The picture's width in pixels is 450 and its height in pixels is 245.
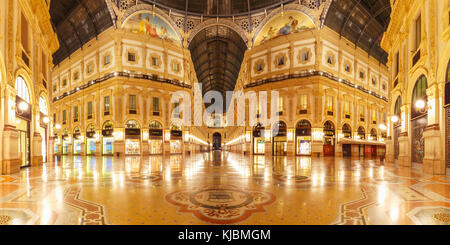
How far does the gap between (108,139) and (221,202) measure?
29.6 m

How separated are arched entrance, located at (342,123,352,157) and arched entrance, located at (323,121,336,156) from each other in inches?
91.6

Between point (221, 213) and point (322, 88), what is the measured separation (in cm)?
2872

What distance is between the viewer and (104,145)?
30.8 metres

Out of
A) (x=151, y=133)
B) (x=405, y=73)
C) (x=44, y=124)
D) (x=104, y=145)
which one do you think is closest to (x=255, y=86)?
(x=151, y=133)

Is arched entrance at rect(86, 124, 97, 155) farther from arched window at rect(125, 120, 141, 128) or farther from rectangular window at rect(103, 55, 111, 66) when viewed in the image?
rectangular window at rect(103, 55, 111, 66)

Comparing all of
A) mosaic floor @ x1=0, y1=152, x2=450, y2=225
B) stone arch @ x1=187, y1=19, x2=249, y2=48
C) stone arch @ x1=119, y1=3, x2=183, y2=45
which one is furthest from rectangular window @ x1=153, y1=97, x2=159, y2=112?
mosaic floor @ x1=0, y1=152, x2=450, y2=225

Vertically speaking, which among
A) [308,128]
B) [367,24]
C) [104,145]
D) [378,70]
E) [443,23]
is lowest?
[104,145]

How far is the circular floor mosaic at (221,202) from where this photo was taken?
4.40 m

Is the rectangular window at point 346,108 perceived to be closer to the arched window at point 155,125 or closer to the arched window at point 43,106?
the arched window at point 155,125

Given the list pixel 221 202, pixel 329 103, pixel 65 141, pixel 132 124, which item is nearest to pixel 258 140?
pixel 329 103

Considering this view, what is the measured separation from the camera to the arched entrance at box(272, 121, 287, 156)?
3093cm

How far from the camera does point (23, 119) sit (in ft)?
44.9

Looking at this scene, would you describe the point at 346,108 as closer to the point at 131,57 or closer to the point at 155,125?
the point at 155,125

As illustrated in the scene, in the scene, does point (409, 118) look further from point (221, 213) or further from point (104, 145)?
point (104, 145)
